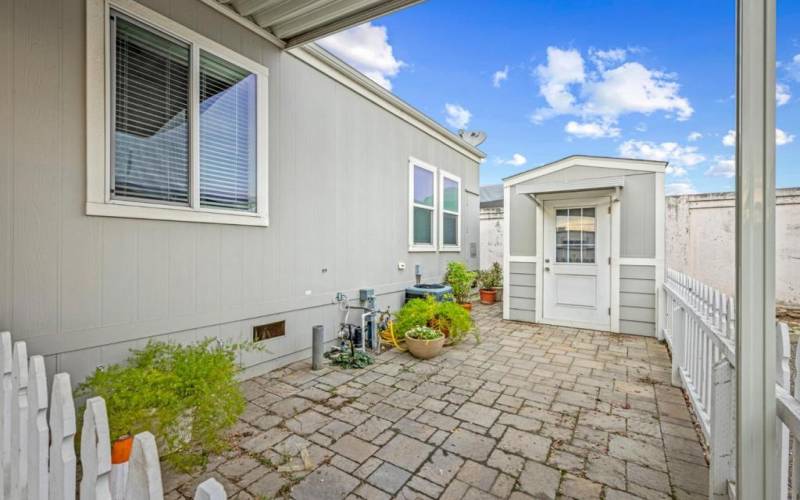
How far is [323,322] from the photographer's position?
13.8 feet

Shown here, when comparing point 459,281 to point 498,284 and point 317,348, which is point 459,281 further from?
point 317,348

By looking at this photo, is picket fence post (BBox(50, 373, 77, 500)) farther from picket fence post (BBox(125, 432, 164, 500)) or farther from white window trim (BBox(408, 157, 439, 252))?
white window trim (BBox(408, 157, 439, 252))

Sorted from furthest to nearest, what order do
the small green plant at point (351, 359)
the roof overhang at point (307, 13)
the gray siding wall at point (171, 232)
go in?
the small green plant at point (351, 359), the roof overhang at point (307, 13), the gray siding wall at point (171, 232)

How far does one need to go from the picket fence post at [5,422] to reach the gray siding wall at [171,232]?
84cm

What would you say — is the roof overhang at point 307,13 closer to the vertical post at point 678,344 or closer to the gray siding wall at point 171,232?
the gray siding wall at point 171,232

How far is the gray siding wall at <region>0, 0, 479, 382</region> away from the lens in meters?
2.10

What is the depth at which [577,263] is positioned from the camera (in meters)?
5.55

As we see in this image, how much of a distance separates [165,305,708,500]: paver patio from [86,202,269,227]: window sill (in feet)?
5.20

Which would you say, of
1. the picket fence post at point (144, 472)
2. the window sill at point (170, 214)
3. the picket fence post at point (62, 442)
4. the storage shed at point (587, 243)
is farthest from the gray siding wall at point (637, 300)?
the picket fence post at point (62, 442)

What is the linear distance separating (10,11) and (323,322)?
3.49m

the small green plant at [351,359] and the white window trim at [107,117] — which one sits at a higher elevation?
the white window trim at [107,117]

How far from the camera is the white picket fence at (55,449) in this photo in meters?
0.74

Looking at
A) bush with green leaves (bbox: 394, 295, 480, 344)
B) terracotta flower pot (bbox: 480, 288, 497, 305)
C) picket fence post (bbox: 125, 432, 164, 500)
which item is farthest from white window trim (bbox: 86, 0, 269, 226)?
terracotta flower pot (bbox: 480, 288, 497, 305)

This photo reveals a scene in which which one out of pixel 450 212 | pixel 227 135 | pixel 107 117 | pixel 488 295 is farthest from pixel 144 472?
pixel 488 295
